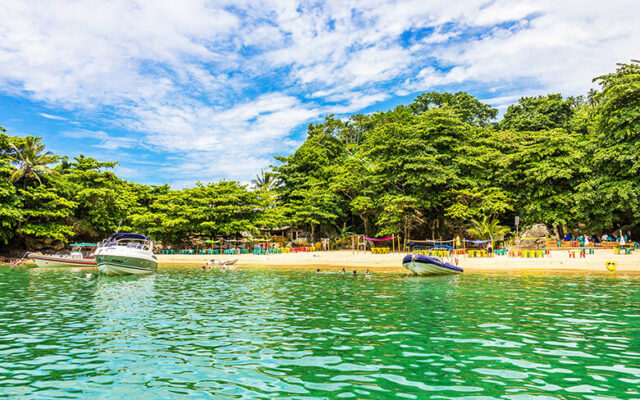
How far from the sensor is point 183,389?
6223 mm

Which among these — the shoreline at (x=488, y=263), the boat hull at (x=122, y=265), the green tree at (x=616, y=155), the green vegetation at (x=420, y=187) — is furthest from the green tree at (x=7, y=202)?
the green tree at (x=616, y=155)

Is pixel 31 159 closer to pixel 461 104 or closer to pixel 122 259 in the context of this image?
pixel 122 259

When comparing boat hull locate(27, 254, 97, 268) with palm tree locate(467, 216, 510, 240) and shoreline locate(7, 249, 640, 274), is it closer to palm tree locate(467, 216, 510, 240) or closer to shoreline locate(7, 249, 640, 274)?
shoreline locate(7, 249, 640, 274)

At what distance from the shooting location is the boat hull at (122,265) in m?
25.2

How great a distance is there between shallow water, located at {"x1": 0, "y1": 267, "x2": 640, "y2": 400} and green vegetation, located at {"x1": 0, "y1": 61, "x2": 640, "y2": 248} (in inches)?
818

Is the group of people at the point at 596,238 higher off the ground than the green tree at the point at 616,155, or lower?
lower

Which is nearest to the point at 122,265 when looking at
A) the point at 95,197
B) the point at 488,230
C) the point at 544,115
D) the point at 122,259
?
the point at 122,259

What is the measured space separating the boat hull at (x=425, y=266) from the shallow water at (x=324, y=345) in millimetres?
6887

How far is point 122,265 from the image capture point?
2595 cm

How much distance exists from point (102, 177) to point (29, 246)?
11216 mm

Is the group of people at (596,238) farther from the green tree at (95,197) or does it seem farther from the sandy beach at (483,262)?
the green tree at (95,197)

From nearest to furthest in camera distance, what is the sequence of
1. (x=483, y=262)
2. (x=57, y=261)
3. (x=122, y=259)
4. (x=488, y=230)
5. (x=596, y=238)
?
1. (x=122, y=259)
2. (x=483, y=262)
3. (x=57, y=261)
4. (x=488, y=230)
5. (x=596, y=238)

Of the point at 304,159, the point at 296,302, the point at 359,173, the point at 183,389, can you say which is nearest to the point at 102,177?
the point at 304,159

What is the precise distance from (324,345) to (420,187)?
33.3 metres
